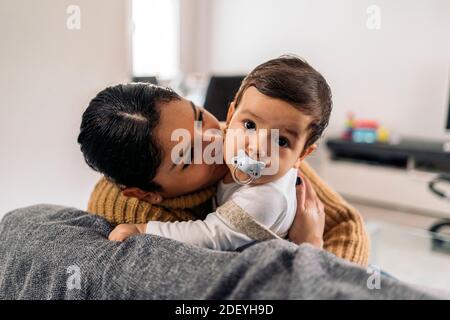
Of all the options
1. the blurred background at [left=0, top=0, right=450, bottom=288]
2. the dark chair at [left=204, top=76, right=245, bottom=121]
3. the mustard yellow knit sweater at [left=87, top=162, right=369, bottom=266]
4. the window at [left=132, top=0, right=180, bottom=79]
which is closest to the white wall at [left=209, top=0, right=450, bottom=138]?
the blurred background at [left=0, top=0, right=450, bottom=288]

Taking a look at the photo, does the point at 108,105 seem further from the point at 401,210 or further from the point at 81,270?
the point at 401,210

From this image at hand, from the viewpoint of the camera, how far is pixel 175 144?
1.82 feet

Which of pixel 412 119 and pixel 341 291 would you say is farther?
pixel 412 119

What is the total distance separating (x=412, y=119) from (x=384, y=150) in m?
0.34

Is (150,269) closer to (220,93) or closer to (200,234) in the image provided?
(200,234)

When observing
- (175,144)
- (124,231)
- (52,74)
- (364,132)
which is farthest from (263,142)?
(364,132)

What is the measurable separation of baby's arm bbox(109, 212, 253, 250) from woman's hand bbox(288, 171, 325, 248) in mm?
142

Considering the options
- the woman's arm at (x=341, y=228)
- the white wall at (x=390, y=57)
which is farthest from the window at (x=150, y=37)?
the white wall at (x=390, y=57)

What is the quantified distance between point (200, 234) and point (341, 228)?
0.38 metres

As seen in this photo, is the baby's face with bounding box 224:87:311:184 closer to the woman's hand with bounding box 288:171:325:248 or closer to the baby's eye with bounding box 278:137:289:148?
the baby's eye with bounding box 278:137:289:148

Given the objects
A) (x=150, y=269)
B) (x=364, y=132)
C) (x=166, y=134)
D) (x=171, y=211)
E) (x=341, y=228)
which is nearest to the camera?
(x=150, y=269)

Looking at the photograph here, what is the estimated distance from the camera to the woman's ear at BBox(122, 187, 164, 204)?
614 mm
